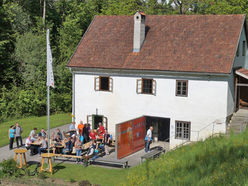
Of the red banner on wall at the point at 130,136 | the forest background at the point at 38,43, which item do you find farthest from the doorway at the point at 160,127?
the forest background at the point at 38,43

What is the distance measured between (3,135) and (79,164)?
32.2ft

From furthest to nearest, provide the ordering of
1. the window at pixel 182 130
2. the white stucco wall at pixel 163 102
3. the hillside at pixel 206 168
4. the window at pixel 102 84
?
1. the window at pixel 102 84
2. the window at pixel 182 130
3. the white stucco wall at pixel 163 102
4. the hillside at pixel 206 168

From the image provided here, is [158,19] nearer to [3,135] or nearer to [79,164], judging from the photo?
[79,164]

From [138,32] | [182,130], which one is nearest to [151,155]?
[182,130]

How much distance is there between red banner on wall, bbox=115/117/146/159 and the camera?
2203 cm

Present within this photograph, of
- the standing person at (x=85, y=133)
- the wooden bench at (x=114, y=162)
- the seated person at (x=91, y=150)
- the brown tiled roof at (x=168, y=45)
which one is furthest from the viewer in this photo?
the standing person at (x=85, y=133)

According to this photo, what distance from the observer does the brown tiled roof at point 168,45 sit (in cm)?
2395

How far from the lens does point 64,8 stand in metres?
52.6

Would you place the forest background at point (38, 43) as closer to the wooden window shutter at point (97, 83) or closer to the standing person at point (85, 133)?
the wooden window shutter at point (97, 83)

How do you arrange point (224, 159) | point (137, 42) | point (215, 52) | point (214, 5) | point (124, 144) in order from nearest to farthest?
point (224, 159) → point (124, 144) → point (215, 52) → point (137, 42) → point (214, 5)

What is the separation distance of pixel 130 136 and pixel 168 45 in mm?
7410

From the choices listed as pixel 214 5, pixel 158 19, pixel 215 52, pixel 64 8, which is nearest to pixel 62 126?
pixel 158 19

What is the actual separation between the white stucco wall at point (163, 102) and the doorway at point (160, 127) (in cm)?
170

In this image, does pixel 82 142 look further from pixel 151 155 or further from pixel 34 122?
pixel 34 122
